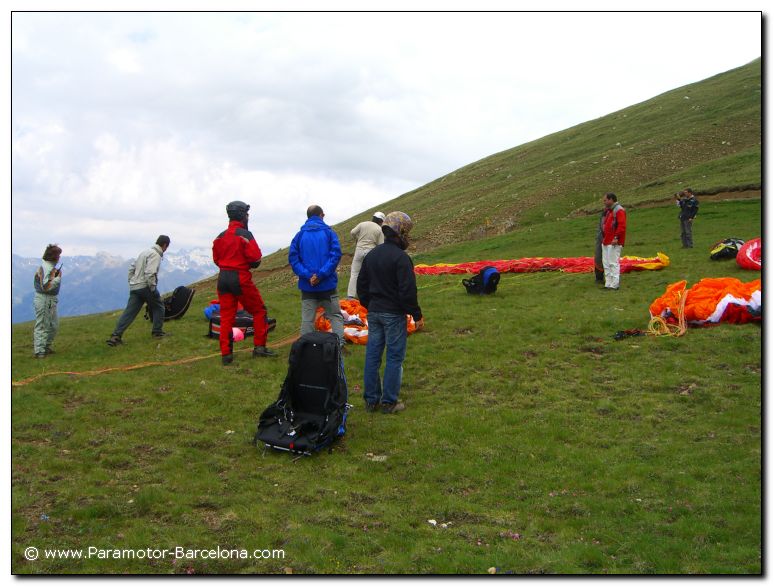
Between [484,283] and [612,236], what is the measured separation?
400 centimetres

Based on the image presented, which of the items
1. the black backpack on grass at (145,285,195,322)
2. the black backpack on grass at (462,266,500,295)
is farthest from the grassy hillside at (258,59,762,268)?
the black backpack on grass at (145,285,195,322)

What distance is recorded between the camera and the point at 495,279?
19.8 metres

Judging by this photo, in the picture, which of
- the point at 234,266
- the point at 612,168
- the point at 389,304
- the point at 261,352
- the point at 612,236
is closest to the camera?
the point at 389,304

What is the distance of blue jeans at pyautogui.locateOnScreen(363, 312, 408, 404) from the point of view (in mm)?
10281

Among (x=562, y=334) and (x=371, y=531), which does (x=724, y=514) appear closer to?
(x=371, y=531)

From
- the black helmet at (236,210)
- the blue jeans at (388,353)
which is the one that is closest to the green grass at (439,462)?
the blue jeans at (388,353)

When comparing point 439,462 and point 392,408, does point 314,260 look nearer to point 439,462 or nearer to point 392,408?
point 392,408

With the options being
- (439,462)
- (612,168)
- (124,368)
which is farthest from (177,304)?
(612,168)

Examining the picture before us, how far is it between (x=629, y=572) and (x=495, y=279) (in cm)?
1431

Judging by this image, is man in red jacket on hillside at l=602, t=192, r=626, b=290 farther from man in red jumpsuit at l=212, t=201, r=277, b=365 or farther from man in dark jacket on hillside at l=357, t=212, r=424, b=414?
man in red jumpsuit at l=212, t=201, r=277, b=365

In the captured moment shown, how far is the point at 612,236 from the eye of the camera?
17781 mm

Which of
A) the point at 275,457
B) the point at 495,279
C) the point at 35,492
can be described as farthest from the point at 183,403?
the point at 495,279

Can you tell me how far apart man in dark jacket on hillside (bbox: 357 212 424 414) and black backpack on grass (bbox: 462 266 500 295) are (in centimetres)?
960

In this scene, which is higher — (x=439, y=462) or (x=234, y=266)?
(x=234, y=266)
